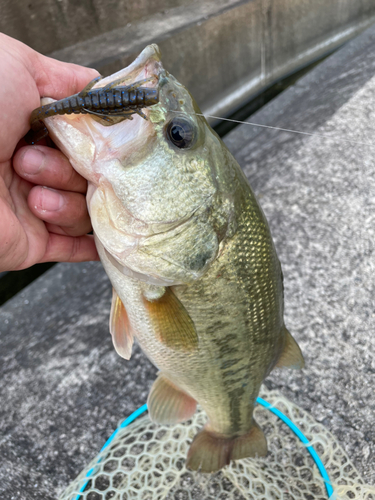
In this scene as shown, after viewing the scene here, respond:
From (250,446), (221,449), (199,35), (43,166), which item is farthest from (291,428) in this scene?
(199,35)

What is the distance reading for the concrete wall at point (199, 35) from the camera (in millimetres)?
4523

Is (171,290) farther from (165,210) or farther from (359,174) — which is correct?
(359,174)

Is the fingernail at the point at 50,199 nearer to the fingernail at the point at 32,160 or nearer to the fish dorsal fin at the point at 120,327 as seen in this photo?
Answer: the fingernail at the point at 32,160

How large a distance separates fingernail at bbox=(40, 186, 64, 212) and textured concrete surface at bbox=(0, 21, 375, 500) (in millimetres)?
1131

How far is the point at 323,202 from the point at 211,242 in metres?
2.17

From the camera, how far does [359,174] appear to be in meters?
3.45

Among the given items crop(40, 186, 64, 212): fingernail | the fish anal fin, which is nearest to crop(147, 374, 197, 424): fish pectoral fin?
the fish anal fin

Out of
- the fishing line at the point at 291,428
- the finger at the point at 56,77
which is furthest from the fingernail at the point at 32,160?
the fishing line at the point at 291,428

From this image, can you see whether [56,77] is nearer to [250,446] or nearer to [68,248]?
[68,248]

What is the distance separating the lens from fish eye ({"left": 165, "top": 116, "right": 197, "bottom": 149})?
1.28m

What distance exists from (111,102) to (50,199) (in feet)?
2.44

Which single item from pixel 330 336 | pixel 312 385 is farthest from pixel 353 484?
pixel 330 336

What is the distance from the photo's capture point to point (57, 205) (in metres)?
1.69

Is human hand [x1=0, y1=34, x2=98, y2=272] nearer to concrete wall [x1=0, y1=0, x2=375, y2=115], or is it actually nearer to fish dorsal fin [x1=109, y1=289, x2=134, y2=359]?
fish dorsal fin [x1=109, y1=289, x2=134, y2=359]
